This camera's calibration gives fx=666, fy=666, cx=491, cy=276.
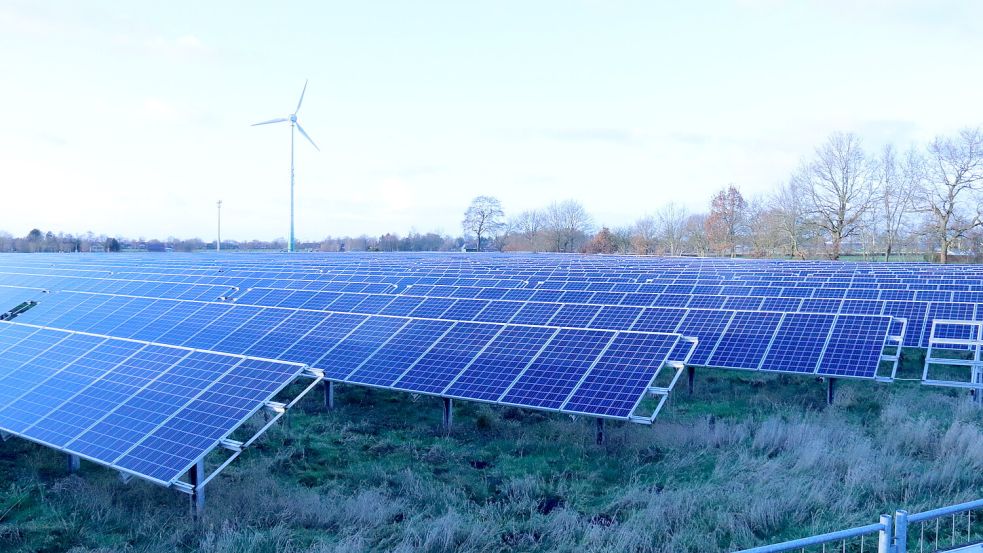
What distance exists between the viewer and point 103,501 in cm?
873

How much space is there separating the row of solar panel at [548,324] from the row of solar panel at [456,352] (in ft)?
0.29

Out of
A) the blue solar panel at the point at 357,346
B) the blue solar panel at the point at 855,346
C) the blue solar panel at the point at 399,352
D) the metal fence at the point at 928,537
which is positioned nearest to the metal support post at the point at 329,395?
the blue solar panel at the point at 357,346

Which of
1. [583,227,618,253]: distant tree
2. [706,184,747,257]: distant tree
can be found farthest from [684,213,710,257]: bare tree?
[583,227,618,253]: distant tree

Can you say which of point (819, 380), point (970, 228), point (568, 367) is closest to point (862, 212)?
point (970, 228)

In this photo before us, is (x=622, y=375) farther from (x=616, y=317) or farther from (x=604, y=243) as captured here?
(x=604, y=243)

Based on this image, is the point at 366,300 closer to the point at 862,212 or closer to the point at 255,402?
the point at 255,402

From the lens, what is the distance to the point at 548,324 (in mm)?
18109

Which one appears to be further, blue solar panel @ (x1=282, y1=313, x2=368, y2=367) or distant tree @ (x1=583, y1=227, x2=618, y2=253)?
distant tree @ (x1=583, y1=227, x2=618, y2=253)

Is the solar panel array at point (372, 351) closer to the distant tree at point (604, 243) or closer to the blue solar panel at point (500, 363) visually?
the blue solar panel at point (500, 363)

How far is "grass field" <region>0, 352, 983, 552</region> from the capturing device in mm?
7727

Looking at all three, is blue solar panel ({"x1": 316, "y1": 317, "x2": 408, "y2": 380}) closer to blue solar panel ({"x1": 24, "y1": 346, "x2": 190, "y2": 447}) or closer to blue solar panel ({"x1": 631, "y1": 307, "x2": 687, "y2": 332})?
blue solar panel ({"x1": 24, "y1": 346, "x2": 190, "y2": 447})

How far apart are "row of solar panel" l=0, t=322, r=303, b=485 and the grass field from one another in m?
0.78

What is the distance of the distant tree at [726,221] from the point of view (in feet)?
323

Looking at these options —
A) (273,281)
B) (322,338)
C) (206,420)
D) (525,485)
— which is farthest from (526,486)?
(273,281)
